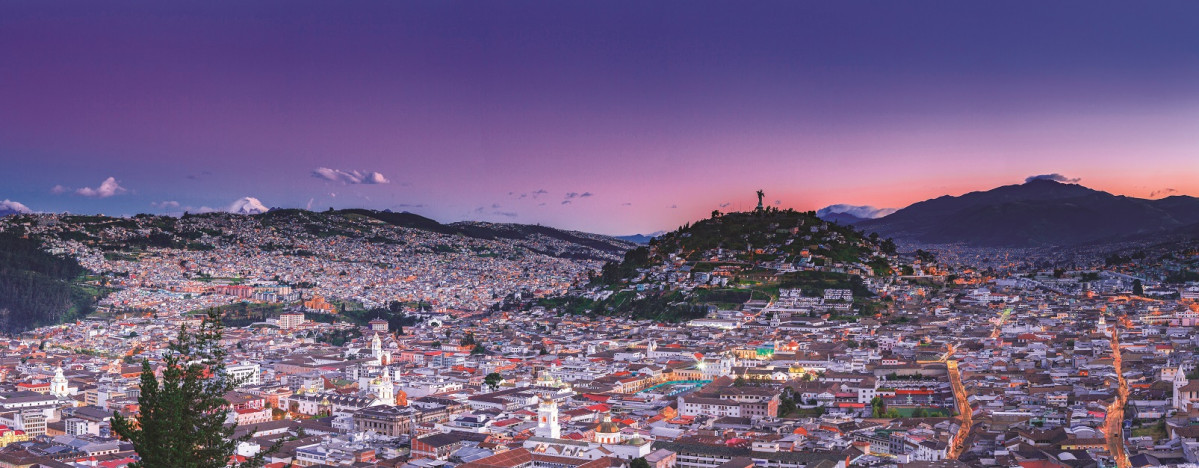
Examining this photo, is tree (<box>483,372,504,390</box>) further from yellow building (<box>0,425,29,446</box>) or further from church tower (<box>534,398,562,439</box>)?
yellow building (<box>0,425,29,446</box>)

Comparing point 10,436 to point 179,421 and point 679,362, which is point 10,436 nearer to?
point 679,362

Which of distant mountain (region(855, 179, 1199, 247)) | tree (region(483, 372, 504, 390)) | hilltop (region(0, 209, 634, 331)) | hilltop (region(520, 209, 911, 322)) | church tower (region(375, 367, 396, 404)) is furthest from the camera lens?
distant mountain (region(855, 179, 1199, 247))

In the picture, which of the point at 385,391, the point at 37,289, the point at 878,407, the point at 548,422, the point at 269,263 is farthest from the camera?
the point at 269,263

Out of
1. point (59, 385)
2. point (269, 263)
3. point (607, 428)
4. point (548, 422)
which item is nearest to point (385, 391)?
point (548, 422)

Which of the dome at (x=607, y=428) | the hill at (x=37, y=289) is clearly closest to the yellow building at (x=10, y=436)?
the dome at (x=607, y=428)

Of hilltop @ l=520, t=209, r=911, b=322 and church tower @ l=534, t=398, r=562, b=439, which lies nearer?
church tower @ l=534, t=398, r=562, b=439

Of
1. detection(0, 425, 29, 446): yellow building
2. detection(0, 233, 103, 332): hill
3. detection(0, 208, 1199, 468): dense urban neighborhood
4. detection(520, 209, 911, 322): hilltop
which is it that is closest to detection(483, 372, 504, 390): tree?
detection(0, 208, 1199, 468): dense urban neighborhood

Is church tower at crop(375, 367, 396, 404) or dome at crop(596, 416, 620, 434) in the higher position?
church tower at crop(375, 367, 396, 404)
